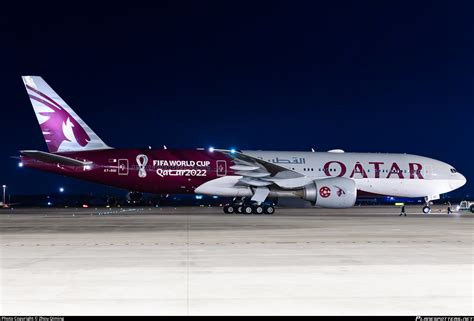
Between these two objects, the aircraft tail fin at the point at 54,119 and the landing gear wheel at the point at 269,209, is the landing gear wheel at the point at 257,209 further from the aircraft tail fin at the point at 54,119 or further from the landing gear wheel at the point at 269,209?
the aircraft tail fin at the point at 54,119

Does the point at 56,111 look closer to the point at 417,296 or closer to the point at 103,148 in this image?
the point at 103,148

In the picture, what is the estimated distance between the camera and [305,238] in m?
20.9

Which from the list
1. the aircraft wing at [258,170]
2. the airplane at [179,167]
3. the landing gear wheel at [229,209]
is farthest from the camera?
the landing gear wheel at [229,209]

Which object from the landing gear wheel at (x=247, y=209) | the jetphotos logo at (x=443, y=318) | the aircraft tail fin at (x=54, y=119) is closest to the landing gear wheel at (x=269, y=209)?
the landing gear wheel at (x=247, y=209)

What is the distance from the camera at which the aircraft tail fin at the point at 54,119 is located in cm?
4234

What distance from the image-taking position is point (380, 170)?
153ft

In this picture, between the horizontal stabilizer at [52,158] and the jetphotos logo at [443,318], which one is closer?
the jetphotos logo at [443,318]

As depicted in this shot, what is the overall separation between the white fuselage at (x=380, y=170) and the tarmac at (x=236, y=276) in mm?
25084

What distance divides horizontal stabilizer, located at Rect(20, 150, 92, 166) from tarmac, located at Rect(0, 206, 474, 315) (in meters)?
21.1

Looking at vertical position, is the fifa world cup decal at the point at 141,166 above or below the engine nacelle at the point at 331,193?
above

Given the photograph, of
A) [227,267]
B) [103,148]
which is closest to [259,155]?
[103,148]

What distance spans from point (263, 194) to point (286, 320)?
34844mm

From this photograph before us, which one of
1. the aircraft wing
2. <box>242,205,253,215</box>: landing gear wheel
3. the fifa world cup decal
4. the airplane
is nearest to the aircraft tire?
the airplane

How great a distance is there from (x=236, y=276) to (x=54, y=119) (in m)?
33.5
